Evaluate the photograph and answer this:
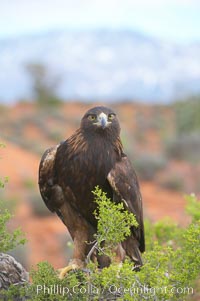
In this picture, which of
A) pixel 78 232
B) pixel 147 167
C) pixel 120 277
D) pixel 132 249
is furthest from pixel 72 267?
pixel 147 167

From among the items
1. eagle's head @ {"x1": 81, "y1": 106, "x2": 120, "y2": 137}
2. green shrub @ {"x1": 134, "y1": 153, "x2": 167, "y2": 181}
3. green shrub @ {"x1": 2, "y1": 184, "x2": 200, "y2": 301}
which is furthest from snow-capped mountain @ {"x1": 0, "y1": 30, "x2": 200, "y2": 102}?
green shrub @ {"x1": 2, "y1": 184, "x2": 200, "y2": 301}

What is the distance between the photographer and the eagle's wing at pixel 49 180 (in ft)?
21.9

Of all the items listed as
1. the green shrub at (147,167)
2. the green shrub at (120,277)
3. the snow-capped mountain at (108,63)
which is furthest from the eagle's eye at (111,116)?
the snow-capped mountain at (108,63)

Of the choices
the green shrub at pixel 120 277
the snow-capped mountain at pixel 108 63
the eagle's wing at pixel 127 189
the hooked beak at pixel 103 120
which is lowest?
the green shrub at pixel 120 277

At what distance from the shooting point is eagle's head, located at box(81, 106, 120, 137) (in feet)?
20.9

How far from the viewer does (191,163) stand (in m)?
26.4

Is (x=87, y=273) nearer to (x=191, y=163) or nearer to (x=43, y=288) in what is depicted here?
(x=43, y=288)

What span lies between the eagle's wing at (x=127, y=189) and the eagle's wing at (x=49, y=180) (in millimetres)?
683

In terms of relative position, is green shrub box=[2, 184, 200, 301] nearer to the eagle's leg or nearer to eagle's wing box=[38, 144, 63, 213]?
the eagle's leg

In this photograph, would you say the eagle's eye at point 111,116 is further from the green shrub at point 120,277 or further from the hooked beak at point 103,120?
the green shrub at point 120,277

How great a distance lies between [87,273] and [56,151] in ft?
6.33

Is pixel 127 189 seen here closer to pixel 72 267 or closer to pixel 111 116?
pixel 111 116

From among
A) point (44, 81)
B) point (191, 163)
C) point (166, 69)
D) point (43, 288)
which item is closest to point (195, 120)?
point (191, 163)

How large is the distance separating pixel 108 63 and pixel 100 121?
486 feet
